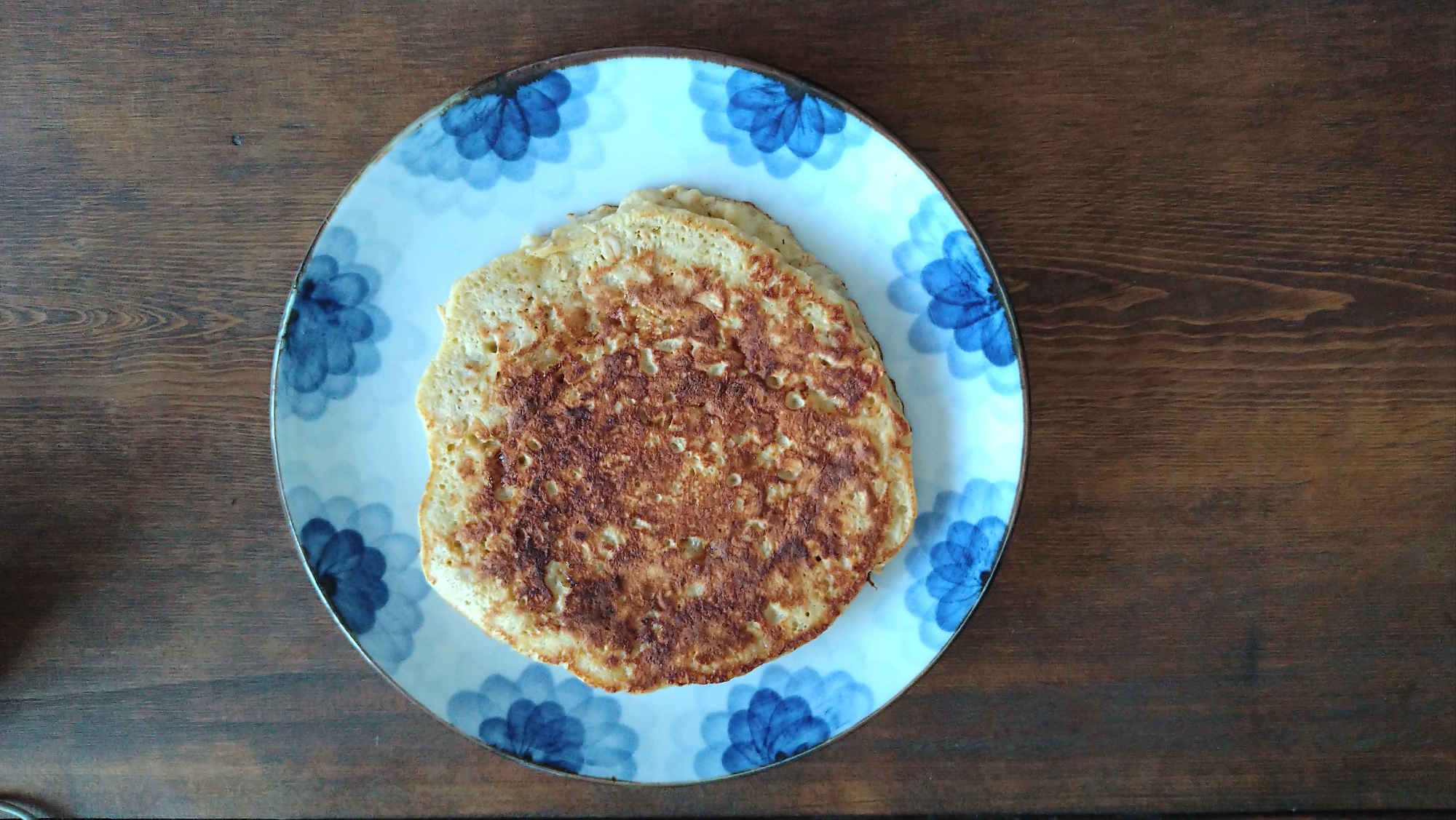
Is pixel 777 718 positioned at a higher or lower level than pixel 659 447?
lower

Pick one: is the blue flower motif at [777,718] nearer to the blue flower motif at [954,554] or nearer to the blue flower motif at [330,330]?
the blue flower motif at [954,554]

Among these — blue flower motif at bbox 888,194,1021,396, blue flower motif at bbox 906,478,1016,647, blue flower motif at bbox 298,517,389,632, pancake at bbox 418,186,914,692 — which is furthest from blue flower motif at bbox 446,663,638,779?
blue flower motif at bbox 888,194,1021,396

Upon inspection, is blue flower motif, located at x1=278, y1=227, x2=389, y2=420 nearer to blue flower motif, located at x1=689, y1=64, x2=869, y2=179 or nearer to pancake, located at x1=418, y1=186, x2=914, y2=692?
pancake, located at x1=418, y1=186, x2=914, y2=692

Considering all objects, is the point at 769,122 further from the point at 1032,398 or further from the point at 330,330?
the point at 330,330

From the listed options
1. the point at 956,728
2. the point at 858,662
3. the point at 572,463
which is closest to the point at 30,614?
the point at 572,463

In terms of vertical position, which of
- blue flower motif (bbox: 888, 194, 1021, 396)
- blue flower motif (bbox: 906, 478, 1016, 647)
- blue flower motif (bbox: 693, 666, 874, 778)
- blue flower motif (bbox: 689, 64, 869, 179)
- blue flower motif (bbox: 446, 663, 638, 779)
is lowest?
blue flower motif (bbox: 446, 663, 638, 779)

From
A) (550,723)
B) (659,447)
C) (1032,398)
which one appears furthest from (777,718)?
(1032,398)
